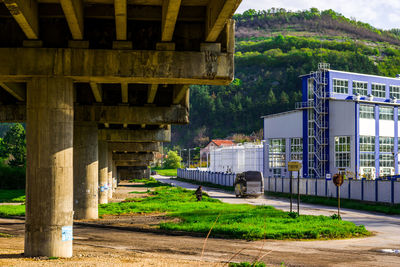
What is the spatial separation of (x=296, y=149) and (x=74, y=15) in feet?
229

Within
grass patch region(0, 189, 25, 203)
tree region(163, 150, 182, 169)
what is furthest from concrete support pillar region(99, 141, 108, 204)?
tree region(163, 150, 182, 169)

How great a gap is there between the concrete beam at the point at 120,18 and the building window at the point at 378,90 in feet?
238

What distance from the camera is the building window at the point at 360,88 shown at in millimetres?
80000

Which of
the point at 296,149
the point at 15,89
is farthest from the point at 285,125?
the point at 15,89

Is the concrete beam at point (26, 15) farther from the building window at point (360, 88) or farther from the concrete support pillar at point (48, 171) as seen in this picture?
the building window at point (360, 88)

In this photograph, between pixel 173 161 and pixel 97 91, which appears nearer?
pixel 97 91

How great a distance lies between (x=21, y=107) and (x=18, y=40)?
1453cm

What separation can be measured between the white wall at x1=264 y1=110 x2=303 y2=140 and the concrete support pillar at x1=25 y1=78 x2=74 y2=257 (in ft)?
221

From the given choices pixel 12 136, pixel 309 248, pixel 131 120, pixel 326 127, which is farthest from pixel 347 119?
pixel 12 136

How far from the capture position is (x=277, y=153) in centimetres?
8512

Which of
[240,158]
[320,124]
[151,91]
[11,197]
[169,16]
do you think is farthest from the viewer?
[240,158]

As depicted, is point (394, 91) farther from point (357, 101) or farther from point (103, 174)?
point (103, 174)

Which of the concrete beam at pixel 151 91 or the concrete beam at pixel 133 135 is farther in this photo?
the concrete beam at pixel 133 135

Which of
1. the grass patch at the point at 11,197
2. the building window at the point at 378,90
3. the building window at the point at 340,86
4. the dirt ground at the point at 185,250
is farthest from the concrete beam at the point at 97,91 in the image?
the building window at the point at 378,90
